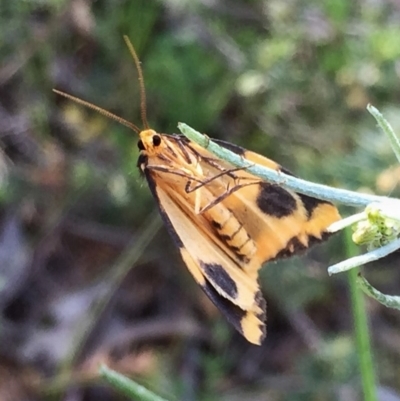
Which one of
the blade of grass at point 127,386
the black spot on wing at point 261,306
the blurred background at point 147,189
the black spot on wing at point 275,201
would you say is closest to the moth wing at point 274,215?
the black spot on wing at point 275,201

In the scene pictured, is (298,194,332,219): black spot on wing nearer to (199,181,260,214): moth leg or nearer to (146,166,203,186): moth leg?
(199,181,260,214): moth leg

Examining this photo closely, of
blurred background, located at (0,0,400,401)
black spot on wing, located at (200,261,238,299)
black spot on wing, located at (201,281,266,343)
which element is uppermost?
black spot on wing, located at (200,261,238,299)

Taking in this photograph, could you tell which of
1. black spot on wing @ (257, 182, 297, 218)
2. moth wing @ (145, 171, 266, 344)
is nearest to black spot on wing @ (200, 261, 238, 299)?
moth wing @ (145, 171, 266, 344)

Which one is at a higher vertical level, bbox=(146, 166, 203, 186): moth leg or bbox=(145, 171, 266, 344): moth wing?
bbox=(146, 166, 203, 186): moth leg

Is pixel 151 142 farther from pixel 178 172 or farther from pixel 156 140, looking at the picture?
pixel 178 172

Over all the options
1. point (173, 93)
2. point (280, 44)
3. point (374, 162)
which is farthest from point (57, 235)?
point (374, 162)

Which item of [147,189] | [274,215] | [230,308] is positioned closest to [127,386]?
[230,308]

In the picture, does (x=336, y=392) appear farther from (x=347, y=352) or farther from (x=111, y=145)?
(x=111, y=145)
